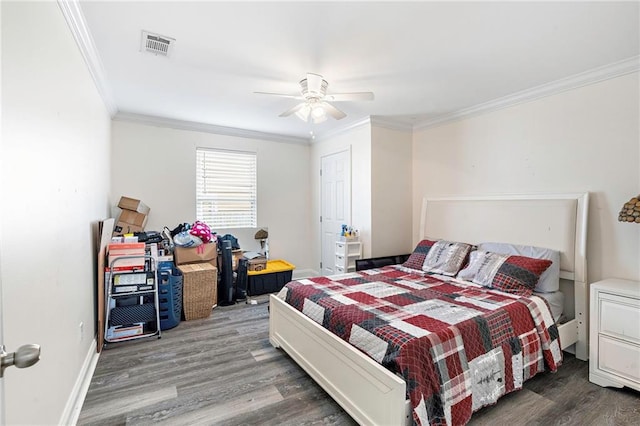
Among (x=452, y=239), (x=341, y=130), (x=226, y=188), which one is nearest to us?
(x=452, y=239)

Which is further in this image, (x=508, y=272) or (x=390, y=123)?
(x=390, y=123)

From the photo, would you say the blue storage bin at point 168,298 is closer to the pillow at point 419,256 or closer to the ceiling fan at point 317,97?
the ceiling fan at point 317,97

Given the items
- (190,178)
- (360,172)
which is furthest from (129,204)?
(360,172)

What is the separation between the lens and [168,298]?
135 inches

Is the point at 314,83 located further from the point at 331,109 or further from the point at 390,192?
the point at 390,192

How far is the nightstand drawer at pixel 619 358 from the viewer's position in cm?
225

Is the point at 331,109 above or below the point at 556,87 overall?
below

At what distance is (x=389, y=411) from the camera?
1694mm

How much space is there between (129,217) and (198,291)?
1374 mm

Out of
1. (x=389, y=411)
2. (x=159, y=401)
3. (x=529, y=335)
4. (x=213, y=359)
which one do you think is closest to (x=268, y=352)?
(x=213, y=359)

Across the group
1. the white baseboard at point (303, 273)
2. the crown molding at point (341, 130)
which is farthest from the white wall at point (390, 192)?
the white baseboard at point (303, 273)

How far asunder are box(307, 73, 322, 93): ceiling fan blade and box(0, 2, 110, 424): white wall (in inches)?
64.9

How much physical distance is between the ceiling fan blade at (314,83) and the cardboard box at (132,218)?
2.87 metres

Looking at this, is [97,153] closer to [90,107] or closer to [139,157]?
[90,107]
